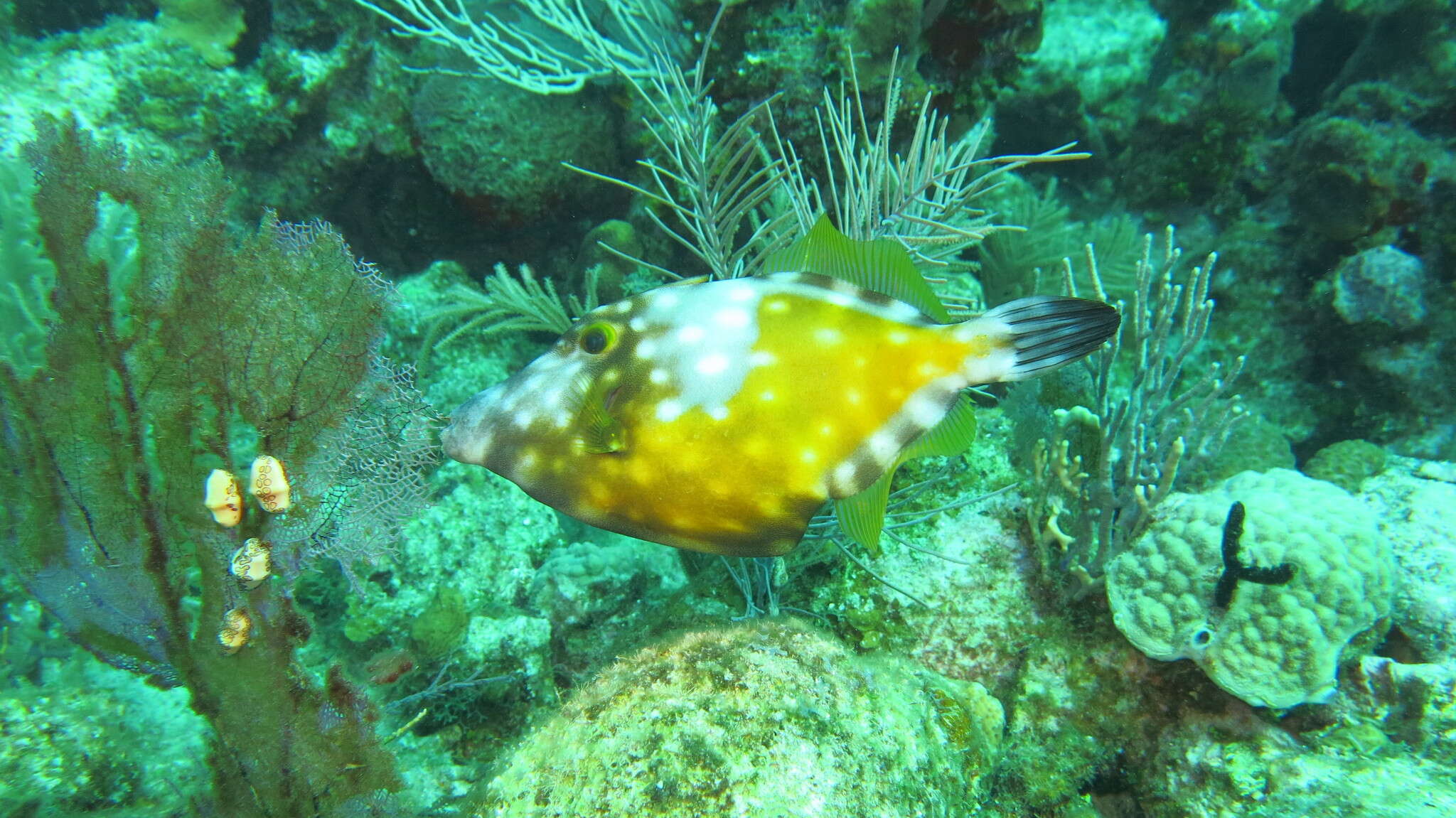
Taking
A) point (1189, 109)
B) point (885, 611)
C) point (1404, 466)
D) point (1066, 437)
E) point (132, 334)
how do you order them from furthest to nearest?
point (1189, 109)
point (1404, 466)
point (1066, 437)
point (885, 611)
point (132, 334)

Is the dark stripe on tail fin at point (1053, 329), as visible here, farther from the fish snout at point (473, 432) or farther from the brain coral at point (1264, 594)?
the fish snout at point (473, 432)

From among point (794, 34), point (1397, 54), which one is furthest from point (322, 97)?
point (1397, 54)

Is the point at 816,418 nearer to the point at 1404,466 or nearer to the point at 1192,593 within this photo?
the point at 1192,593

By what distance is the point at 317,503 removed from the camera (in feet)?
7.10

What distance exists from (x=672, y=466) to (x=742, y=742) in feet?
2.65

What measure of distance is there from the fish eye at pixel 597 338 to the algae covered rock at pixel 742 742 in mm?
1036

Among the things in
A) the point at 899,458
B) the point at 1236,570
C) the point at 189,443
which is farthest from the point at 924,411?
the point at 189,443

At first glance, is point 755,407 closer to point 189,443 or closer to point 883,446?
point 883,446

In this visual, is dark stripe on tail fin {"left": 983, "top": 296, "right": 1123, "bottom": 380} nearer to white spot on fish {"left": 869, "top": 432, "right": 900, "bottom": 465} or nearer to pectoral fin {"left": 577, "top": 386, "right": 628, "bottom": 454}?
white spot on fish {"left": 869, "top": 432, "right": 900, "bottom": 465}

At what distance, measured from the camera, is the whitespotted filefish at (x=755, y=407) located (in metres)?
1.90

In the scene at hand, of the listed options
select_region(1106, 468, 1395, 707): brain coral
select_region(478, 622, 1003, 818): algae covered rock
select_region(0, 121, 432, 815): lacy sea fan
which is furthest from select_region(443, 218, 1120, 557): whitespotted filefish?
select_region(1106, 468, 1395, 707): brain coral

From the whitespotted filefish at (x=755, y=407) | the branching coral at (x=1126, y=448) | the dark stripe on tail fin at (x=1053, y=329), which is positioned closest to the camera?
the dark stripe on tail fin at (x=1053, y=329)

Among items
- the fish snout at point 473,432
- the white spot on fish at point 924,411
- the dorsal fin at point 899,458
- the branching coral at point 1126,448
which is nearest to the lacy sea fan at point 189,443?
the fish snout at point 473,432

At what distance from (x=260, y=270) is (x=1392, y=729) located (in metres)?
4.56
